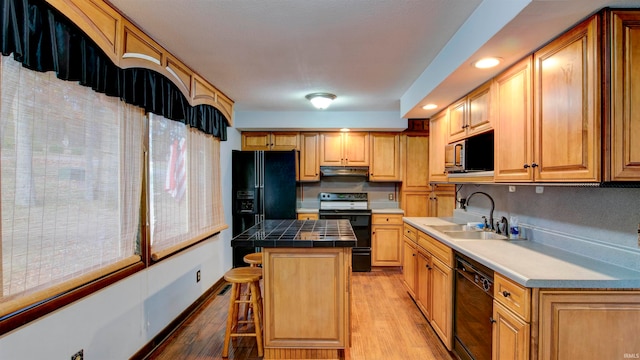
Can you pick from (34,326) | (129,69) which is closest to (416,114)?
(129,69)

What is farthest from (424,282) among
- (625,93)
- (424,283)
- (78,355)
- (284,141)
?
(284,141)

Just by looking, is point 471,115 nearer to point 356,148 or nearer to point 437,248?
point 437,248

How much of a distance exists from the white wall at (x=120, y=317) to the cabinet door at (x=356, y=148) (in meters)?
2.42

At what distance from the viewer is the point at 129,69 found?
1.97 meters

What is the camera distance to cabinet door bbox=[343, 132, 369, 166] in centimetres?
470

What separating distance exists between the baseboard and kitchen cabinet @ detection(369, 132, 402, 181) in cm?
276

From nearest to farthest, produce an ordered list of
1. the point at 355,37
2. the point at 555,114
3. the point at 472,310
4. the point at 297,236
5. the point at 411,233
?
1. the point at 555,114
2. the point at 472,310
3. the point at 355,37
4. the point at 297,236
5. the point at 411,233

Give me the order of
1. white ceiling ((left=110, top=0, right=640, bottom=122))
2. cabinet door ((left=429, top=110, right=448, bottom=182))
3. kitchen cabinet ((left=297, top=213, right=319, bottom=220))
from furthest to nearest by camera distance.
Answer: kitchen cabinet ((left=297, top=213, right=319, bottom=220)) → cabinet door ((left=429, top=110, right=448, bottom=182)) → white ceiling ((left=110, top=0, right=640, bottom=122))

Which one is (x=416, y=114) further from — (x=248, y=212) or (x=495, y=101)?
(x=248, y=212)

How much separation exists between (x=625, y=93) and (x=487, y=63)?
809 millimetres

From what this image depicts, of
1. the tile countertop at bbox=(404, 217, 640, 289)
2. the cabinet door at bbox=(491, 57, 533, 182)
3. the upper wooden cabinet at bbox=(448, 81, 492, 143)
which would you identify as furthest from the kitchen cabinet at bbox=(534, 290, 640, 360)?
the upper wooden cabinet at bbox=(448, 81, 492, 143)

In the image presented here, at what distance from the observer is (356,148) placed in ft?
15.4

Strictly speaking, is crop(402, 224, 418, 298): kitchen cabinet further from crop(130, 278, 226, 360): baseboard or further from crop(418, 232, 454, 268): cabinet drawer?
crop(130, 278, 226, 360): baseboard

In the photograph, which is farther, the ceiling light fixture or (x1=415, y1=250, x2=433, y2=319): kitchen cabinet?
the ceiling light fixture
